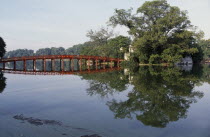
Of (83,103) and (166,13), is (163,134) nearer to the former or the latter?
(83,103)

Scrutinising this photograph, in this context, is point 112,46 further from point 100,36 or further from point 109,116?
point 109,116

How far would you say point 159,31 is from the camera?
3856 centimetres

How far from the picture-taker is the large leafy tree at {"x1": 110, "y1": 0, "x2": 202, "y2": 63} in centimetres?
3894

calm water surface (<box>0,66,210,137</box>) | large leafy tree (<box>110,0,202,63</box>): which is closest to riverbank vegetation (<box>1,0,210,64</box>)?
large leafy tree (<box>110,0,202,63</box>)

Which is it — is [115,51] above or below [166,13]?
below

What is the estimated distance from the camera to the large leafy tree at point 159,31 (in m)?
38.9

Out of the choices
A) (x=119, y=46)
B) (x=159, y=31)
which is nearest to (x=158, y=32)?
(x=159, y=31)

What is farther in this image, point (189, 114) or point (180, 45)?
point (180, 45)

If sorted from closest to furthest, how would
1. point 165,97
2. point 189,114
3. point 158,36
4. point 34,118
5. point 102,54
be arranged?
point 34,118 → point 189,114 → point 165,97 → point 158,36 → point 102,54

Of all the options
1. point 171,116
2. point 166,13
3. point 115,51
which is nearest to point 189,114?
point 171,116

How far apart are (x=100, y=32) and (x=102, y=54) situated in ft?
16.9

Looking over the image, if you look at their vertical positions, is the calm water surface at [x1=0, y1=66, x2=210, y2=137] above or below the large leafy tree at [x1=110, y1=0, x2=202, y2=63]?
below

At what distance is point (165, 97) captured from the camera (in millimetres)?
10883

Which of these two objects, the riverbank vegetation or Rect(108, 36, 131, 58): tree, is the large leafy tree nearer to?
the riverbank vegetation
